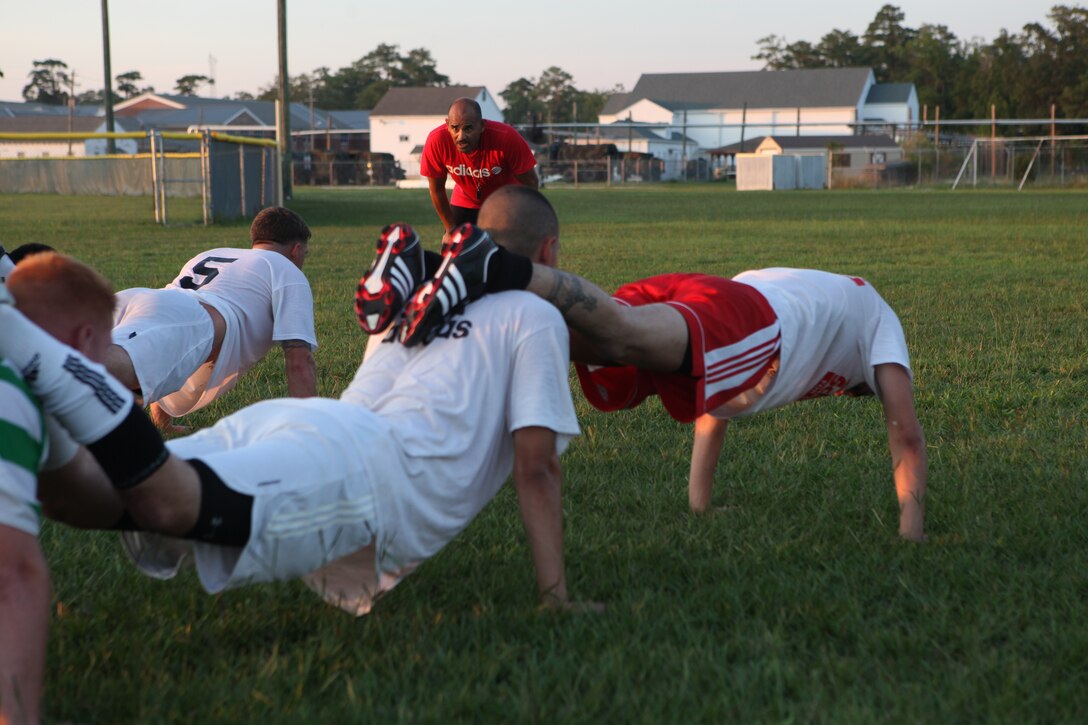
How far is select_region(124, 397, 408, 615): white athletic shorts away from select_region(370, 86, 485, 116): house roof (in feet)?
303

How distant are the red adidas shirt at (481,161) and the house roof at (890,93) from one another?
102211 millimetres

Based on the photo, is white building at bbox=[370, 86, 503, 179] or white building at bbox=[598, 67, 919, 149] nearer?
white building at bbox=[370, 86, 503, 179]

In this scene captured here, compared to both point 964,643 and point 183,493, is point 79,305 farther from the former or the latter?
point 964,643

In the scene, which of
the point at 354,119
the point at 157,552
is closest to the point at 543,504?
the point at 157,552

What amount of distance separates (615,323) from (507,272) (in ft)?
1.56

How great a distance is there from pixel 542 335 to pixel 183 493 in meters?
1.06

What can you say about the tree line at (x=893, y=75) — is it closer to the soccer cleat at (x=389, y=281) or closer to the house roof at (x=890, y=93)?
the house roof at (x=890, y=93)

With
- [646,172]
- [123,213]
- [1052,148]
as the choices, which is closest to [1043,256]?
[123,213]

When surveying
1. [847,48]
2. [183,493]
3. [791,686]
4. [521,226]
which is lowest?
[791,686]

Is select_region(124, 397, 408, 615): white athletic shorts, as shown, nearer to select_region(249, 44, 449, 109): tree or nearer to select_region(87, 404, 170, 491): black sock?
select_region(87, 404, 170, 491): black sock

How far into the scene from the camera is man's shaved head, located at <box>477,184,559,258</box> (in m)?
3.59

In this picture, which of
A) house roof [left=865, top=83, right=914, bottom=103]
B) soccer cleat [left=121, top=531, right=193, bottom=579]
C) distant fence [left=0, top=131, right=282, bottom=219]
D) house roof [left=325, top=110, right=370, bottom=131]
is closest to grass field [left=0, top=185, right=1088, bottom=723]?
soccer cleat [left=121, top=531, right=193, bottom=579]

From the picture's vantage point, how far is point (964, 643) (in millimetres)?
3125

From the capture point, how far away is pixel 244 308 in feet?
18.9
